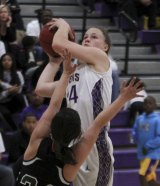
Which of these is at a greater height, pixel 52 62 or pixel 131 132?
pixel 52 62

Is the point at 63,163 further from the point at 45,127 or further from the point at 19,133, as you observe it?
the point at 19,133

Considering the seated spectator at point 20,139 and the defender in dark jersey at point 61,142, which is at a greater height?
the defender in dark jersey at point 61,142

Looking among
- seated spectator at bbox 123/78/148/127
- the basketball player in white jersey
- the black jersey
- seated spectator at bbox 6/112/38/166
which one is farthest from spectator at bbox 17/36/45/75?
the black jersey

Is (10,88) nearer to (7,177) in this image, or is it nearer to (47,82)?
(7,177)

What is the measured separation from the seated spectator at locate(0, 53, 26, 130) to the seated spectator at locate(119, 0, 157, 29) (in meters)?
2.96

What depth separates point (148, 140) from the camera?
291 inches

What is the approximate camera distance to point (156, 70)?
9.77m

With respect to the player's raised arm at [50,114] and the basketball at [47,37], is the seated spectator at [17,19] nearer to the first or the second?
the basketball at [47,37]

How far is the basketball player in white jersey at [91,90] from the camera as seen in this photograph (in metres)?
3.70

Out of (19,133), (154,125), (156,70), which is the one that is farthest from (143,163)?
(156,70)

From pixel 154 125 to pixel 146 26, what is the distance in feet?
10.3

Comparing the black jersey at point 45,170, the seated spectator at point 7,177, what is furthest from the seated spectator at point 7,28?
the black jersey at point 45,170

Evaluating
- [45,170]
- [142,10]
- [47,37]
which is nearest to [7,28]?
[142,10]

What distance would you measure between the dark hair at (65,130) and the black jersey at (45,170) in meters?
0.09
